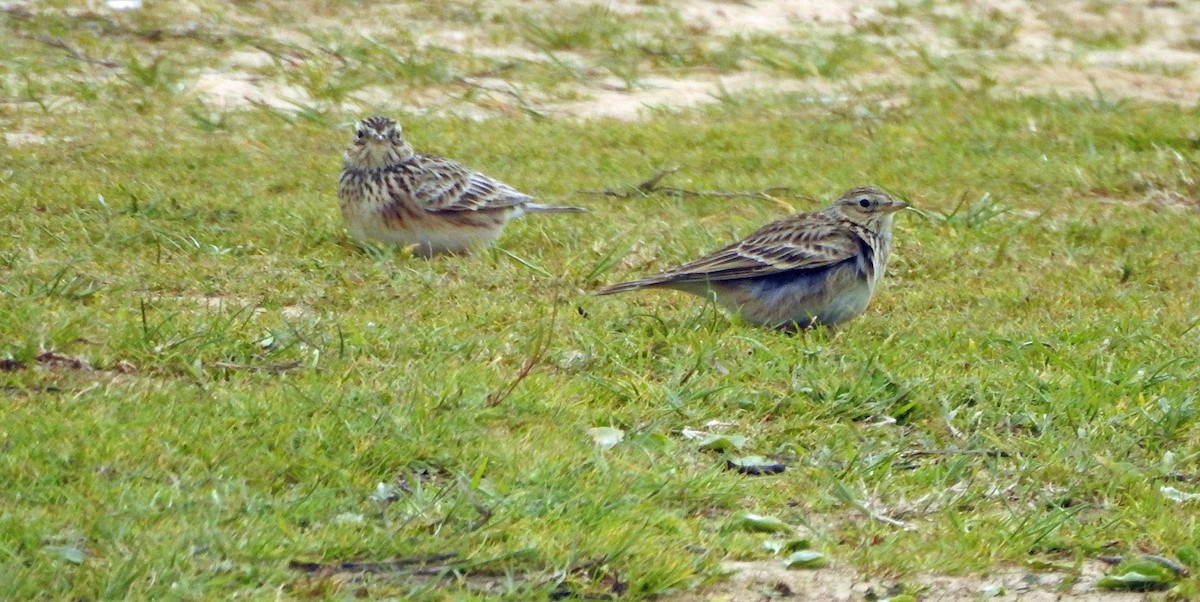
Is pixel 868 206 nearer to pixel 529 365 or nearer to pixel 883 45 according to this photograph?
pixel 529 365

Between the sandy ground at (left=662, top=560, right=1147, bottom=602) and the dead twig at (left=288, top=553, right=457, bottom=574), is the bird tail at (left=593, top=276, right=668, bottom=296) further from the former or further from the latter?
the dead twig at (left=288, top=553, right=457, bottom=574)

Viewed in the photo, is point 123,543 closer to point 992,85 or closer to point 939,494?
point 939,494

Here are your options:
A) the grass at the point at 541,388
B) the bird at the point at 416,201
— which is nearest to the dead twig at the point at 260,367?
the grass at the point at 541,388

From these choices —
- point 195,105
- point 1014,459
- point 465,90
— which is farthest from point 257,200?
point 1014,459

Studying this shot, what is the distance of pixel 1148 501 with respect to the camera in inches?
237

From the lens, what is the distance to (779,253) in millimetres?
8109

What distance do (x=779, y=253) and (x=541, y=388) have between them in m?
1.74

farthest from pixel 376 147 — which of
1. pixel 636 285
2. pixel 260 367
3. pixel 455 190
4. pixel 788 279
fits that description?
pixel 260 367

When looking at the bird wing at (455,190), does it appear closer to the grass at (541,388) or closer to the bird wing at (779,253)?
the grass at (541,388)

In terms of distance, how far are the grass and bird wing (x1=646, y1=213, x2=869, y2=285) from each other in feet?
0.62

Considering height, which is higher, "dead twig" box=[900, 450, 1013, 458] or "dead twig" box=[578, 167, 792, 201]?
"dead twig" box=[900, 450, 1013, 458]

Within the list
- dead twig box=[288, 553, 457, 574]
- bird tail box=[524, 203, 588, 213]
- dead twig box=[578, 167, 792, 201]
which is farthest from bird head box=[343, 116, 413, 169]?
dead twig box=[288, 553, 457, 574]

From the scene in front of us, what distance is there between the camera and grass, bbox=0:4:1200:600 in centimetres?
536

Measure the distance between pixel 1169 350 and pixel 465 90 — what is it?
6.91 m
